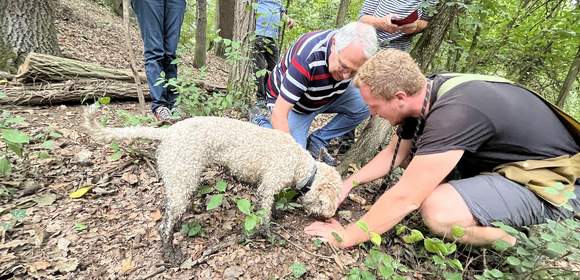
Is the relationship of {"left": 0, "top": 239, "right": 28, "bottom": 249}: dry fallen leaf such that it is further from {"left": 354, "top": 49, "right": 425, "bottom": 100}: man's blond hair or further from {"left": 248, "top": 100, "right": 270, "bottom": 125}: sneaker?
{"left": 354, "top": 49, "right": 425, "bottom": 100}: man's blond hair

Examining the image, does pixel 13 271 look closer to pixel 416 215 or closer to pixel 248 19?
pixel 416 215

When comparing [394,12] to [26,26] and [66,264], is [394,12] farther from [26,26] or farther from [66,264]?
[26,26]

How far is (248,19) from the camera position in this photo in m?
4.82

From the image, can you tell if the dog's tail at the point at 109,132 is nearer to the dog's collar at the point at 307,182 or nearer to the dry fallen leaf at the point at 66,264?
the dry fallen leaf at the point at 66,264

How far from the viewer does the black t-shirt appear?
257 centimetres

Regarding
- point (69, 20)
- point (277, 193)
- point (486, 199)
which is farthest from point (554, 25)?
point (69, 20)

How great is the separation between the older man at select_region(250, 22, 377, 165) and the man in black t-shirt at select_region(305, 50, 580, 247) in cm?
52

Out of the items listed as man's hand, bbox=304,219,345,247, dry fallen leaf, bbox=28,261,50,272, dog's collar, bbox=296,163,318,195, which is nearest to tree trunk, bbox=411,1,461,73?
dog's collar, bbox=296,163,318,195

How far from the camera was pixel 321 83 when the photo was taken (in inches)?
152

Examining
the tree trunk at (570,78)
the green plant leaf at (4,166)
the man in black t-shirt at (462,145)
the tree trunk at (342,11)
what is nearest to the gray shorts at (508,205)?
the man in black t-shirt at (462,145)

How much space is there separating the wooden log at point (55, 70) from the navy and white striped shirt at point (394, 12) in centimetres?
436

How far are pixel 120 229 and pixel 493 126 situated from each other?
3.26 m

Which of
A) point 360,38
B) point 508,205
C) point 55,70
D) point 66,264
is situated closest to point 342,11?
point 360,38

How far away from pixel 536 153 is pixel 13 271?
13.7 feet
